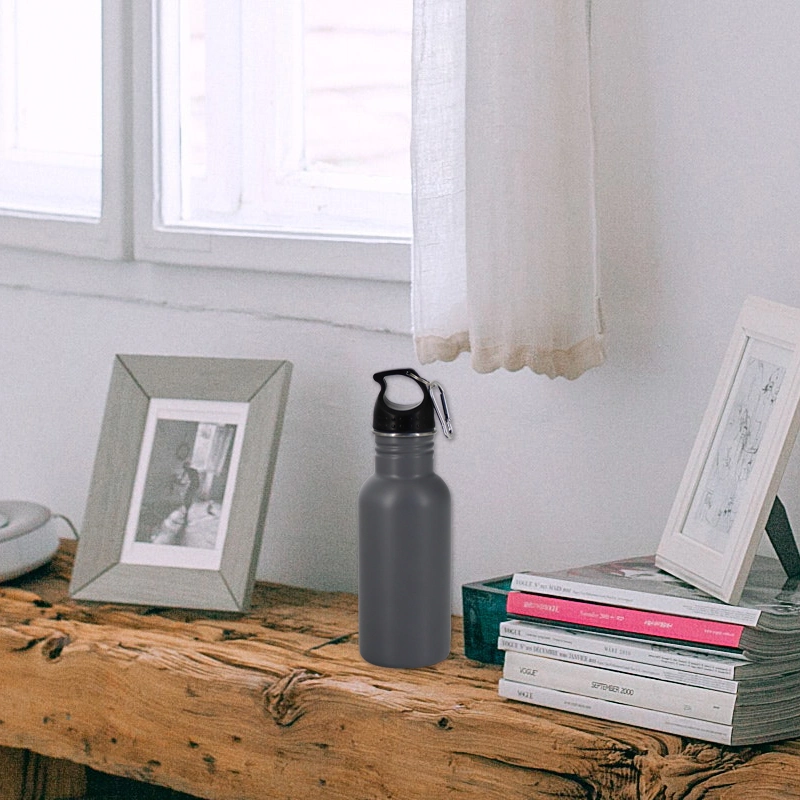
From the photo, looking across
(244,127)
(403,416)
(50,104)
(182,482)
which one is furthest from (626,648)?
(50,104)

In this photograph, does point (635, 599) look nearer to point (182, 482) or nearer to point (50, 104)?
point (182, 482)

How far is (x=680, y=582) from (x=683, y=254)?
312mm

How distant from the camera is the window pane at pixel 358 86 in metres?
1.36

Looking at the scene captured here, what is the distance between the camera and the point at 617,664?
93 cm

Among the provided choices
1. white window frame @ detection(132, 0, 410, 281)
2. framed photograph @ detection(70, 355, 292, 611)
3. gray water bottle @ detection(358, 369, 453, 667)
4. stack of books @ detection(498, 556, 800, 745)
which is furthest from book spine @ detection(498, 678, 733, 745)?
white window frame @ detection(132, 0, 410, 281)

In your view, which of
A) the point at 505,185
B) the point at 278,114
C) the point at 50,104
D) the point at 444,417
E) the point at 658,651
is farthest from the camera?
the point at 50,104

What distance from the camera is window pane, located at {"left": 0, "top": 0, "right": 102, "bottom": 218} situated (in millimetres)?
1597

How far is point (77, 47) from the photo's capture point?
1619mm

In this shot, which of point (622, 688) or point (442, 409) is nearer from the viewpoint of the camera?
point (622, 688)

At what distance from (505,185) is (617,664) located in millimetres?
397

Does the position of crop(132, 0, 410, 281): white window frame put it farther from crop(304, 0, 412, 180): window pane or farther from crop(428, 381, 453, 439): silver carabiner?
crop(428, 381, 453, 439): silver carabiner

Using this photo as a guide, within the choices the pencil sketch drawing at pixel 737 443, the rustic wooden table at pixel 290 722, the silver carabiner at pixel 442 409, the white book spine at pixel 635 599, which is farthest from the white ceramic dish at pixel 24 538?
the pencil sketch drawing at pixel 737 443

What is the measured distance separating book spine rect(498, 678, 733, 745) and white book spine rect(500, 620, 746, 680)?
0.13 feet

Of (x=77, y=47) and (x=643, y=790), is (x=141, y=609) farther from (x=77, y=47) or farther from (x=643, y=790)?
(x=77, y=47)
